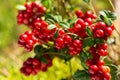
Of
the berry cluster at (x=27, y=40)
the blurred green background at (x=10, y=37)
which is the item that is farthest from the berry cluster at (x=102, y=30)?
the blurred green background at (x=10, y=37)

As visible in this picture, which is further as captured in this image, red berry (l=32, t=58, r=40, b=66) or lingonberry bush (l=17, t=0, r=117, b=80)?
red berry (l=32, t=58, r=40, b=66)

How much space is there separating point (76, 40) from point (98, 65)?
112 millimetres

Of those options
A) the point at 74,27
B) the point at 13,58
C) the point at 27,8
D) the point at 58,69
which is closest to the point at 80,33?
the point at 74,27

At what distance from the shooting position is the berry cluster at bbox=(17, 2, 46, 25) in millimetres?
1552

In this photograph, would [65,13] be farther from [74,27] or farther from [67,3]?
[74,27]

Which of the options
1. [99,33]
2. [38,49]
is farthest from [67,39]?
[38,49]

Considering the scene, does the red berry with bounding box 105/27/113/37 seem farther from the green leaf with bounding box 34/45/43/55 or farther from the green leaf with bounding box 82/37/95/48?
the green leaf with bounding box 34/45/43/55

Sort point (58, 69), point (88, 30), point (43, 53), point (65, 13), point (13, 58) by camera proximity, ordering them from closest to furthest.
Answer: point (88, 30) < point (43, 53) < point (65, 13) < point (58, 69) < point (13, 58)

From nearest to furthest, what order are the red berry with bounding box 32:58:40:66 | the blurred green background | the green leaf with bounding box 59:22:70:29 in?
1. the green leaf with bounding box 59:22:70:29
2. the red berry with bounding box 32:58:40:66
3. the blurred green background

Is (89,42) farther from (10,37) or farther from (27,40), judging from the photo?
(10,37)

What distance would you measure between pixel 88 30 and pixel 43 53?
30cm

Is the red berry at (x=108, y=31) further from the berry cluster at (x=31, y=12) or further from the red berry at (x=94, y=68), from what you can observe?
the berry cluster at (x=31, y=12)

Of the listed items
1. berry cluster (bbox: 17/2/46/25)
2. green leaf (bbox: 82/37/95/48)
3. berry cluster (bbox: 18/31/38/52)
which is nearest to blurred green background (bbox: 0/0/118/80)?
berry cluster (bbox: 17/2/46/25)

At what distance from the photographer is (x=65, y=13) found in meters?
1.79
